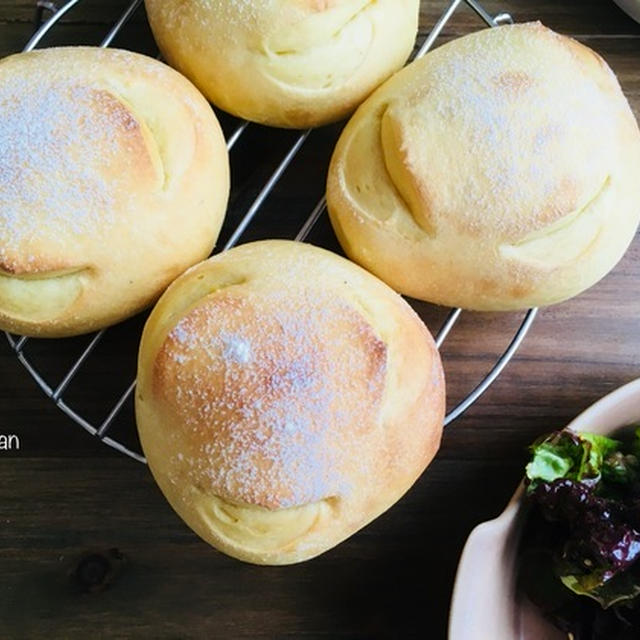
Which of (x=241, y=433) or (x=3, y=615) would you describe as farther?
(x=3, y=615)

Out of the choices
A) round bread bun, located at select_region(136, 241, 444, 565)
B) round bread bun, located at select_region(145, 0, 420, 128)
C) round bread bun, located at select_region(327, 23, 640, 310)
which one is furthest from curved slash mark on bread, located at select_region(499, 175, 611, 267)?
round bread bun, located at select_region(145, 0, 420, 128)

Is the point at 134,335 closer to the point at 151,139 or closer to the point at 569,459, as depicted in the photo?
the point at 151,139

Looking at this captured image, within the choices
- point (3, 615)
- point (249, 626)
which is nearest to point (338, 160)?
point (249, 626)

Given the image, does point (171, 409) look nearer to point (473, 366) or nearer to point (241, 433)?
point (241, 433)

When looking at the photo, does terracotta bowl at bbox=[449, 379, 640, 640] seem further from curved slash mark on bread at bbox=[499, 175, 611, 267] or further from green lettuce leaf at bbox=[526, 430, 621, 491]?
curved slash mark on bread at bbox=[499, 175, 611, 267]

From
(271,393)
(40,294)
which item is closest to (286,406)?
(271,393)
